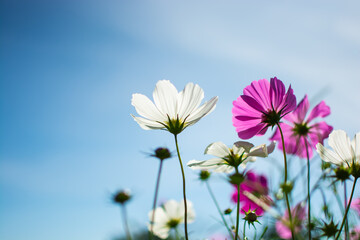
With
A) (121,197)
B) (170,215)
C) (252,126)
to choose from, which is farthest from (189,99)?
(170,215)

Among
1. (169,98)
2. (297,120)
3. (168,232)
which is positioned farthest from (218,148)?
(168,232)

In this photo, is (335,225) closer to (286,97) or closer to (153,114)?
(286,97)

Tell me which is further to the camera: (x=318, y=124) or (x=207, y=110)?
(x=318, y=124)

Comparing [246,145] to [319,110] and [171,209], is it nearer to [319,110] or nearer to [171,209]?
[319,110]

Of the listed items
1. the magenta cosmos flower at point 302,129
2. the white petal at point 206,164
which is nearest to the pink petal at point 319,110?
the magenta cosmos flower at point 302,129

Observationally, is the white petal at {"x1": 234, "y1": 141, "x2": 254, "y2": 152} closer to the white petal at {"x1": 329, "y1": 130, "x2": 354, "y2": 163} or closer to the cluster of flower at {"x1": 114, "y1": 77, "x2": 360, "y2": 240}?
the cluster of flower at {"x1": 114, "y1": 77, "x2": 360, "y2": 240}
